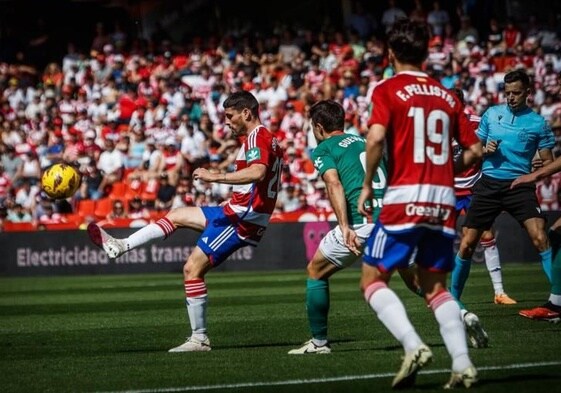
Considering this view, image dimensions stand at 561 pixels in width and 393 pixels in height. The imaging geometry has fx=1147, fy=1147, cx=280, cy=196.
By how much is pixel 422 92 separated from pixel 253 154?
298cm

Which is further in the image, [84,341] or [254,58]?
[254,58]

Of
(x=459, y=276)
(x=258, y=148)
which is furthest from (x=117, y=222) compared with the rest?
(x=258, y=148)

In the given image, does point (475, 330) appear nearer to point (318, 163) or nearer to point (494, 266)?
point (318, 163)

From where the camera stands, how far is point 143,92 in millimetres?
32781

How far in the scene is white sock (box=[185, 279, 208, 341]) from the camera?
10.5 m

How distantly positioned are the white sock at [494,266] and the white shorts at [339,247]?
5273 millimetres

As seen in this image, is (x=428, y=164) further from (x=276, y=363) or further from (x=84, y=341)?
(x=84, y=341)

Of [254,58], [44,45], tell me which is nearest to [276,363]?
Answer: [254,58]

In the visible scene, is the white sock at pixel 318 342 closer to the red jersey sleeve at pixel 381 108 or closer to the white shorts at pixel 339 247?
the white shorts at pixel 339 247

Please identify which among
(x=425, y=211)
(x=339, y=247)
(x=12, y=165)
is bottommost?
(x=339, y=247)

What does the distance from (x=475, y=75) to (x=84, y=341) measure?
1772 centimetres

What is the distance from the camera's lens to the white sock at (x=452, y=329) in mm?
7422

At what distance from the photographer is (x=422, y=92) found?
25.0ft

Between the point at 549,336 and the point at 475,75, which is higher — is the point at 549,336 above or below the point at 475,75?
below
